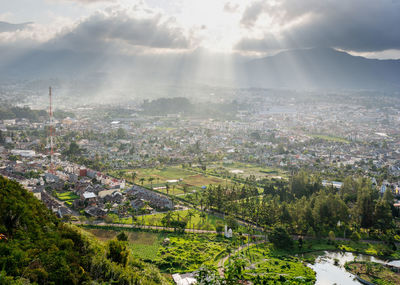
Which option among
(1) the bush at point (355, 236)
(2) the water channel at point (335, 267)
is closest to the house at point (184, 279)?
(2) the water channel at point (335, 267)

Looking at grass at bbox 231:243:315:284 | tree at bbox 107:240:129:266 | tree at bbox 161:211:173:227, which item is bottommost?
grass at bbox 231:243:315:284

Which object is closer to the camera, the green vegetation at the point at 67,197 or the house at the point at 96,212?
the house at the point at 96,212

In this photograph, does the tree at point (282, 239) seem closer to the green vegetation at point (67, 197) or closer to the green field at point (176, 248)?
the green field at point (176, 248)

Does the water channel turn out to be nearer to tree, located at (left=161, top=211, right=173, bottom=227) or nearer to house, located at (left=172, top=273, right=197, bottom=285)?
house, located at (left=172, top=273, right=197, bottom=285)

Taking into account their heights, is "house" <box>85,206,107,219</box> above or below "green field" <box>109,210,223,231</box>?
above

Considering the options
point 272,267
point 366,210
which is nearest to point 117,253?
point 272,267

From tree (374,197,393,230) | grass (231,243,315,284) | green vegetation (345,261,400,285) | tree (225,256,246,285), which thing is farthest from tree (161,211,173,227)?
tree (374,197,393,230)
